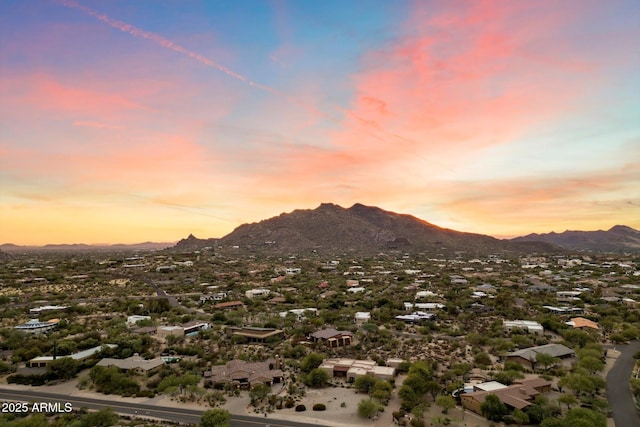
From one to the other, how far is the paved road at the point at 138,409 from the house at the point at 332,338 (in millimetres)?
19776

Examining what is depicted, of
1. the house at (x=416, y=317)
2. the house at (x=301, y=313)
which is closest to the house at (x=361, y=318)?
the house at (x=416, y=317)

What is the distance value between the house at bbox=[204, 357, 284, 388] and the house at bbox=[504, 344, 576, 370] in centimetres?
2628

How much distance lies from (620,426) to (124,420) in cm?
3780

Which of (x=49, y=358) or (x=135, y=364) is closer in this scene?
(x=135, y=364)

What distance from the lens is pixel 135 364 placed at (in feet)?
128

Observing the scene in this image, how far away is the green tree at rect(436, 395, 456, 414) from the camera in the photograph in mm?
29250

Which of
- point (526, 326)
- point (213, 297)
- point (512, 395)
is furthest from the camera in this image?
point (213, 297)

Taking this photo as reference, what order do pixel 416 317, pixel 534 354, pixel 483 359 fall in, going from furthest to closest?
1. pixel 416 317
2. pixel 483 359
3. pixel 534 354

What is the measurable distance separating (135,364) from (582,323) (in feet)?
202

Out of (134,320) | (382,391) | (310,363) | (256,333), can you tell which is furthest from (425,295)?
(134,320)

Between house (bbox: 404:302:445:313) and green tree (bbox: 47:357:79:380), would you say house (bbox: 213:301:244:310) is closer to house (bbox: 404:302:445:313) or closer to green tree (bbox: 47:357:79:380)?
house (bbox: 404:302:445:313)

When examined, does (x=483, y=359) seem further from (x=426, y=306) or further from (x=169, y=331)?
(x=169, y=331)

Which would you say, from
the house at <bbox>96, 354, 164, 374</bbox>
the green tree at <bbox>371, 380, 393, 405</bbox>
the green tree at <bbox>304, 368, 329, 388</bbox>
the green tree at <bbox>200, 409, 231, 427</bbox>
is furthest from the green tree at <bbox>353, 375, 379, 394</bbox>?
the house at <bbox>96, 354, 164, 374</bbox>

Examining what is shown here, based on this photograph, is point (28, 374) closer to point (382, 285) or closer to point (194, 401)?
point (194, 401)
